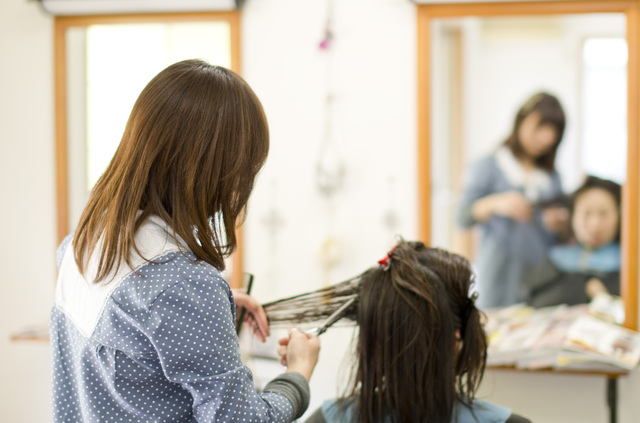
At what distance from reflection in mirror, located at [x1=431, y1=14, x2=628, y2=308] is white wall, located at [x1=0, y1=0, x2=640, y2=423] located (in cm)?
25

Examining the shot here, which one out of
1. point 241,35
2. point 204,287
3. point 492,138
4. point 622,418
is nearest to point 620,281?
point 622,418

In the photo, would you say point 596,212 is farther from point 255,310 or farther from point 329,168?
point 255,310

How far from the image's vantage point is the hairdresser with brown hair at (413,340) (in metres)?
1.26

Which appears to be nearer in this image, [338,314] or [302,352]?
[302,352]

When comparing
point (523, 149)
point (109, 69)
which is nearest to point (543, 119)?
point (523, 149)

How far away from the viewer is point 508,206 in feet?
9.55

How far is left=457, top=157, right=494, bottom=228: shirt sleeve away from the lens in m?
2.81

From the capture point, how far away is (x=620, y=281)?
2.48 meters

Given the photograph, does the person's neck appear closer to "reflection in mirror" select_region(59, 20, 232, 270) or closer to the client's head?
the client's head

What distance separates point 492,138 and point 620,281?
0.92 metres

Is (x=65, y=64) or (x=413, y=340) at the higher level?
(x=65, y=64)

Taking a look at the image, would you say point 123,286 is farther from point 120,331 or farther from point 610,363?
point 610,363

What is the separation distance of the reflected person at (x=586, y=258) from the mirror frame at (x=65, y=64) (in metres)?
1.37

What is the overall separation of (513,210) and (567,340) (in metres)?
0.85
